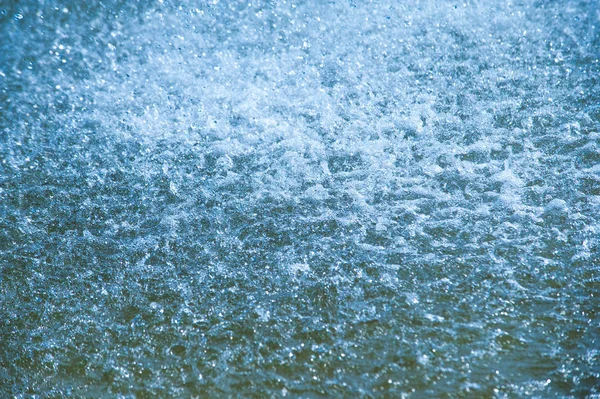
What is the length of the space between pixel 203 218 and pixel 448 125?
0.84m

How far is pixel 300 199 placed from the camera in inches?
71.7

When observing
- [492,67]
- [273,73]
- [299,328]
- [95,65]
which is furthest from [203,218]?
[492,67]

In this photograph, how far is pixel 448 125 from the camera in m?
2.03

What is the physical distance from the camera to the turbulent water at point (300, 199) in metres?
1.40

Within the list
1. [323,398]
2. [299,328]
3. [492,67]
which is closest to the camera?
[323,398]

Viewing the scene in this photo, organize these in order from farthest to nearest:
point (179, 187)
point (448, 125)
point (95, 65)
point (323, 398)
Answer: point (95, 65)
point (448, 125)
point (179, 187)
point (323, 398)

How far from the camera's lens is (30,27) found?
257 cm

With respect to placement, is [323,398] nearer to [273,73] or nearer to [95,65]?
[273,73]

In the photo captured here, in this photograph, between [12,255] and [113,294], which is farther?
[12,255]

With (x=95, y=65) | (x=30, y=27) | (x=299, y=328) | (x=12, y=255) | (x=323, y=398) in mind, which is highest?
(x=30, y=27)

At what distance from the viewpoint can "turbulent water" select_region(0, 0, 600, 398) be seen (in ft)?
4.58

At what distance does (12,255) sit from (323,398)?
3.09 feet

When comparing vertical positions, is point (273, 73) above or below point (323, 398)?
above

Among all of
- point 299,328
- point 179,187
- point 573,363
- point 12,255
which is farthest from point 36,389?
point 573,363
